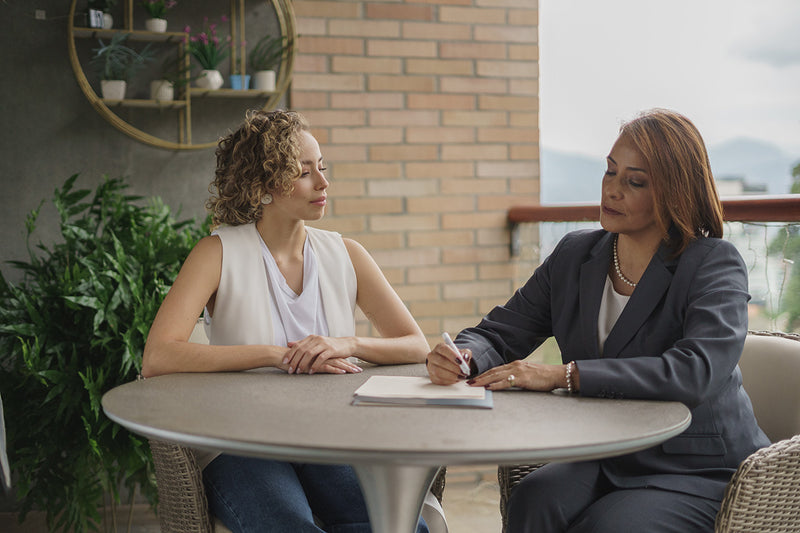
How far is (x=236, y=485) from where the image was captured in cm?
161

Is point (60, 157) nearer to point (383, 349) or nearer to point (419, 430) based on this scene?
point (383, 349)

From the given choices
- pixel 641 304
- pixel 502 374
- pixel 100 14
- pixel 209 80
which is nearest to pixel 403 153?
pixel 209 80

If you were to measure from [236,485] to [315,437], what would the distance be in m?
0.56

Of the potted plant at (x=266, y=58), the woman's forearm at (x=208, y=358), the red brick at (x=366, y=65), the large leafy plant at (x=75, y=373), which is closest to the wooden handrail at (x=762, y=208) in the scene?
the woman's forearm at (x=208, y=358)

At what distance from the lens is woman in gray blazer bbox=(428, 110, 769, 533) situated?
1465 mm

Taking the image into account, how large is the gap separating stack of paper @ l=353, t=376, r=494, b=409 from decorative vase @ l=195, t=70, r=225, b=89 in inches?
81.2

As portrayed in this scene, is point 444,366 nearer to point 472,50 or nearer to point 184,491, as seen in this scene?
point 184,491

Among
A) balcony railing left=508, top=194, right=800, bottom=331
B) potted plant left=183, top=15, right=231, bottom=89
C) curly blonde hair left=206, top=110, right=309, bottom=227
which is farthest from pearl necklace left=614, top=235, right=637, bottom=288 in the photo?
potted plant left=183, top=15, right=231, bottom=89

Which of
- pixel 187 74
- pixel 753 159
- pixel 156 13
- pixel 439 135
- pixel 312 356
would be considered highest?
pixel 156 13

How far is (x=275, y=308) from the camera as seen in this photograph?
6.56 feet

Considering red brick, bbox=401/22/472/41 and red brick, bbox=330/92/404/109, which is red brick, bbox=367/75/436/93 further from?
red brick, bbox=401/22/472/41

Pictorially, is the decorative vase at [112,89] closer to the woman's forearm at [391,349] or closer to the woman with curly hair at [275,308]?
the woman with curly hair at [275,308]

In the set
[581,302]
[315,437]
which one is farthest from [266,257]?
[315,437]

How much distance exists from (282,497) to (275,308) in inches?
21.8
